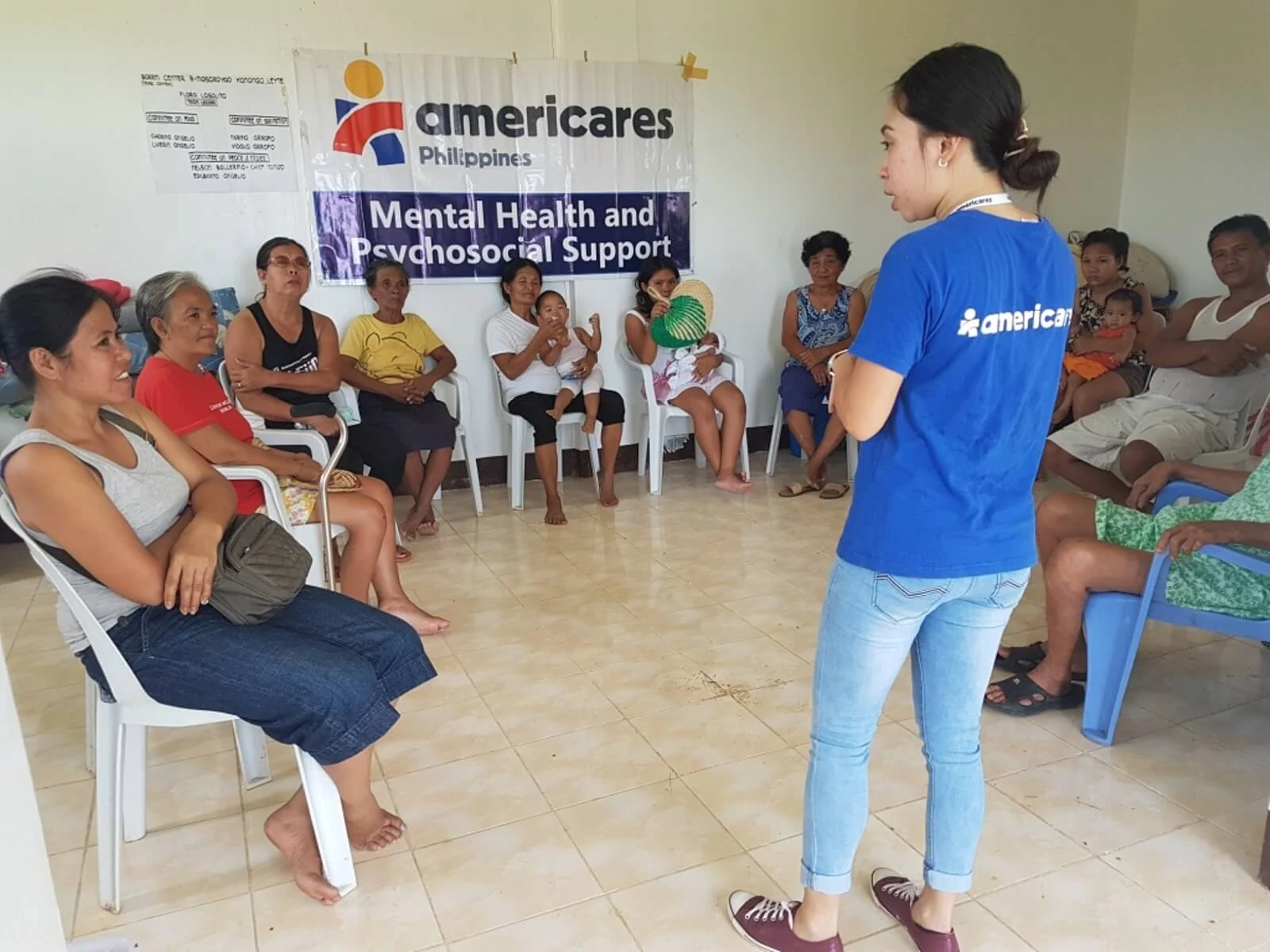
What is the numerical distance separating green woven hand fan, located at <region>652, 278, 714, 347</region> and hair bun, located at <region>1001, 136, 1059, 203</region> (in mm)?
3073

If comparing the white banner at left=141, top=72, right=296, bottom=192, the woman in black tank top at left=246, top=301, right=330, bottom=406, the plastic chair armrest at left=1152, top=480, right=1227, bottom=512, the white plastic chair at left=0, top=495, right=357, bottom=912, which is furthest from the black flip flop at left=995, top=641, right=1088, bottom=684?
the white banner at left=141, top=72, right=296, bottom=192

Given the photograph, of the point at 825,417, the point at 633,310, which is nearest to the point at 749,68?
the point at 633,310

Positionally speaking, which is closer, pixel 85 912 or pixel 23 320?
pixel 23 320

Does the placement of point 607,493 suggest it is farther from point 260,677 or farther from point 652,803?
point 260,677

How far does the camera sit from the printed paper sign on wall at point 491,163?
3930mm

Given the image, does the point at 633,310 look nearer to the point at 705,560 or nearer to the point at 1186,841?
the point at 705,560

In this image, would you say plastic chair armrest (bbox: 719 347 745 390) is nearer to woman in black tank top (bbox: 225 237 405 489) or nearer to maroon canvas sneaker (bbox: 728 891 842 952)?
woman in black tank top (bbox: 225 237 405 489)

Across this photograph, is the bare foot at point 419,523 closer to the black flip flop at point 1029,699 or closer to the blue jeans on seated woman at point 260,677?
the blue jeans on seated woman at point 260,677

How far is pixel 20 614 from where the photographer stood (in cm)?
306

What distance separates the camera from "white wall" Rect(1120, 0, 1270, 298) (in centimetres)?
461

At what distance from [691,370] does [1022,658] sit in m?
2.25

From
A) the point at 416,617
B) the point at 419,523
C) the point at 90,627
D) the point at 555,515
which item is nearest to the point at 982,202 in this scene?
the point at 90,627

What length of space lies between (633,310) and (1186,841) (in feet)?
10.8

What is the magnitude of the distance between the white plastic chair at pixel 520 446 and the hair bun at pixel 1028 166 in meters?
3.04
